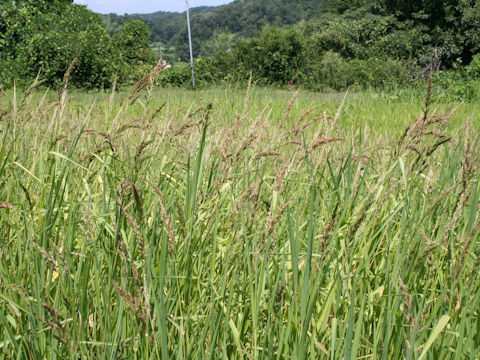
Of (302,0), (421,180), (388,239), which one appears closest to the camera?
(388,239)

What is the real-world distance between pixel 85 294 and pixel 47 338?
109mm

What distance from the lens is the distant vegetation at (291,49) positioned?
1235cm

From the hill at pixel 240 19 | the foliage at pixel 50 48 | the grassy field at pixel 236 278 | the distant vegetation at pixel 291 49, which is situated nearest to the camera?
the grassy field at pixel 236 278

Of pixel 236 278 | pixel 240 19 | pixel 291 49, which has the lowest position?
pixel 236 278

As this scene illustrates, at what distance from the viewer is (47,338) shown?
862mm

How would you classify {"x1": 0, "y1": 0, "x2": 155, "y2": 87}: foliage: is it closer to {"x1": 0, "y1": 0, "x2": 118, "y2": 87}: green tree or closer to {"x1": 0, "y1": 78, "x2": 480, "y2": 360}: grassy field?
{"x1": 0, "y1": 0, "x2": 118, "y2": 87}: green tree

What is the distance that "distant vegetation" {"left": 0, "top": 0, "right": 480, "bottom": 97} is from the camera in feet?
40.5

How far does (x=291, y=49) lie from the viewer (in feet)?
59.6

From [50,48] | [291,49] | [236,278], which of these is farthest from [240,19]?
[236,278]

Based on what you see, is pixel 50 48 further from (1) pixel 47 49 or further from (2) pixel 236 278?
(2) pixel 236 278

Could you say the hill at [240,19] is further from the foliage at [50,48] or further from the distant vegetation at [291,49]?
the foliage at [50,48]

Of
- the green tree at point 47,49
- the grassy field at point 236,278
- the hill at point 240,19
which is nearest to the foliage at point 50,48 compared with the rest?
the green tree at point 47,49

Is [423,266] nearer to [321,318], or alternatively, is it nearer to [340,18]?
[321,318]

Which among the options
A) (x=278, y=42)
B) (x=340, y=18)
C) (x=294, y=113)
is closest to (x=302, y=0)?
(x=340, y=18)
